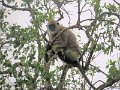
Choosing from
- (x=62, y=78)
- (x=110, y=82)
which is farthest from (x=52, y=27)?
(x=110, y=82)

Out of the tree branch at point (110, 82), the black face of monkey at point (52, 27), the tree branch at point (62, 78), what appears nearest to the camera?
the tree branch at point (110, 82)

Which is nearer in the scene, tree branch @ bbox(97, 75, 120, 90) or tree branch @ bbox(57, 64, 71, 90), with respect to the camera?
tree branch @ bbox(97, 75, 120, 90)

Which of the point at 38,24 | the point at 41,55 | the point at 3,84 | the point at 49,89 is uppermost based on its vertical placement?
the point at 38,24

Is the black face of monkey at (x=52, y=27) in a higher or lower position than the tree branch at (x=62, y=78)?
higher

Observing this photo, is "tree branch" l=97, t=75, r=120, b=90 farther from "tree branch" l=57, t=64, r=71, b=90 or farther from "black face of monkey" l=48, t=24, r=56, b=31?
"black face of monkey" l=48, t=24, r=56, b=31

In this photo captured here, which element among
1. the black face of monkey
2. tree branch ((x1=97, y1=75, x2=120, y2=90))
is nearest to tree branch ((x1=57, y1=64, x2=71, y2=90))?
tree branch ((x1=97, y1=75, x2=120, y2=90))

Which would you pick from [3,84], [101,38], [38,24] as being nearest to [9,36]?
[38,24]

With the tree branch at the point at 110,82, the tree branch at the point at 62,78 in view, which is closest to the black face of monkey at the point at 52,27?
the tree branch at the point at 62,78

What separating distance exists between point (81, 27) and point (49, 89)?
1.04 m

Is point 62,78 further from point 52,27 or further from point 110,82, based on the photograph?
point 52,27

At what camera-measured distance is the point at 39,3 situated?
17.3 ft

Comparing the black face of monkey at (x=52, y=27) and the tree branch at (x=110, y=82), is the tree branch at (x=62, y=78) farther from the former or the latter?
the black face of monkey at (x=52, y=27)

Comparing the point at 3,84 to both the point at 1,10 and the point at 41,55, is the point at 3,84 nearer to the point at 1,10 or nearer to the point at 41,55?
the point at 41,55

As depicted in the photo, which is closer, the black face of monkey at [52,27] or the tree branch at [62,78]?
the tree branch at [62,78]
